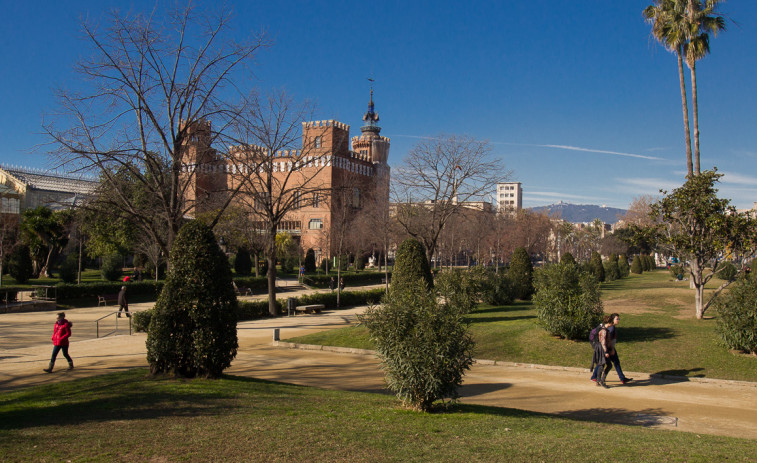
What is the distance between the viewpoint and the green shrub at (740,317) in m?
13.8

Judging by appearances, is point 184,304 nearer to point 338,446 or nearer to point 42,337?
point 338,446

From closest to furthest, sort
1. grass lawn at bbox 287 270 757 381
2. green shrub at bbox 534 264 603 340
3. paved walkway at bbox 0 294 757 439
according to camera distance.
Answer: paved walkway at bbox 0 294 757 439, grass lawn at bbox 287 270 757 381, green shrub at bbox 534 264 603 340

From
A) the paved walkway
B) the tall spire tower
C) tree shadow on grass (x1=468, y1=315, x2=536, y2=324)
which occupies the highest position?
the tall spire tower

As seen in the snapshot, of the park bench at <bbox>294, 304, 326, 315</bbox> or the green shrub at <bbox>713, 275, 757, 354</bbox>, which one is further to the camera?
the park bench at <bbox>294, 304, 326, 315</bbox>

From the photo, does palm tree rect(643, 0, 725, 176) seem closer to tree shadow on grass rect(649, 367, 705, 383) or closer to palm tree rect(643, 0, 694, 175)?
palm tree rect(643, 0, 694, 175)

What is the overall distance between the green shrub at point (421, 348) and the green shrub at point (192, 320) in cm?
352

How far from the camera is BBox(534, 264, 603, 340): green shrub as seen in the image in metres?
15.9

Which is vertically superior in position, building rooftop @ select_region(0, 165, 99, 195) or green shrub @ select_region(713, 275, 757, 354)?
building rooftop @ select_region(0, 165, 99, 195)

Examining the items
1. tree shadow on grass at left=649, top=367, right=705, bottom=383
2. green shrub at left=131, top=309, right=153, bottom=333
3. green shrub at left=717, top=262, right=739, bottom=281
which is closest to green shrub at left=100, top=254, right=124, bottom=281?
green shrub at left=131, top=309, right=153, bottom=333

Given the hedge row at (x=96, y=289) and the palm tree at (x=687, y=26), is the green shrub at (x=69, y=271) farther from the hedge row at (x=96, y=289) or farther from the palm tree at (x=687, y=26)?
the palm tree at (x=687, y=26)

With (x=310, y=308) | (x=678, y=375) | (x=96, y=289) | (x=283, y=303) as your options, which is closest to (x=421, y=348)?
(x=678, y=375)

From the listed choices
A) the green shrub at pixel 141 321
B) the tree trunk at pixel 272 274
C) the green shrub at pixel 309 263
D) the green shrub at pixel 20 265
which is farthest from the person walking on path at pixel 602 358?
the green shrub at pixel 309 263

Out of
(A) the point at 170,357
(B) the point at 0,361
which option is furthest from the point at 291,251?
(A) the point at 170,357

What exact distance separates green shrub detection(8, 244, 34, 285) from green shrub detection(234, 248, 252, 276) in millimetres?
17133
